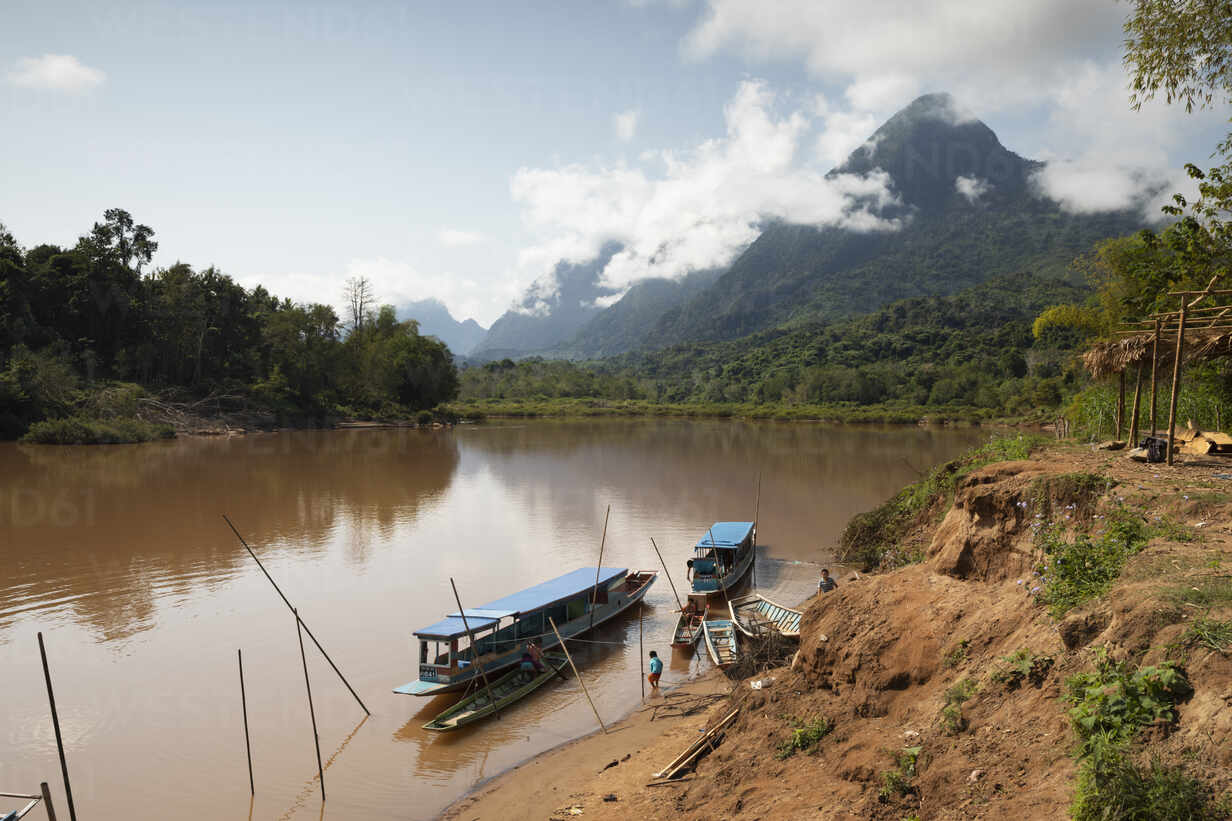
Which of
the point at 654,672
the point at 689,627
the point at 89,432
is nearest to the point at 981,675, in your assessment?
the point at 654,672

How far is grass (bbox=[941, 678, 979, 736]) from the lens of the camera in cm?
569

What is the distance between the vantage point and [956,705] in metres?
6.00

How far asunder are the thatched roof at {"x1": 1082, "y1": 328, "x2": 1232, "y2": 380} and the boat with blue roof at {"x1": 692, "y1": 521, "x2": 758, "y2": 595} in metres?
8.46

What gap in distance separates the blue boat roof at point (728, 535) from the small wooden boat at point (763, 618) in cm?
294

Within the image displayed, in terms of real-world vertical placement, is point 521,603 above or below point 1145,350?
below

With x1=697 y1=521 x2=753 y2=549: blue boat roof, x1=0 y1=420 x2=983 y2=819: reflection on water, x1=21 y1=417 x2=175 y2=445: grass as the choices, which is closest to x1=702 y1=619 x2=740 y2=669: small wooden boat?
x1=0 y1=420 x2=983 y2=819: reflection on water

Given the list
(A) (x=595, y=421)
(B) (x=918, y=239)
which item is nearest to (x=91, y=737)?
(A) (x=595, y=421)

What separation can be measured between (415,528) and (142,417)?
3963cm

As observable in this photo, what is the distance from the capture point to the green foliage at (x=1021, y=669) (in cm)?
556

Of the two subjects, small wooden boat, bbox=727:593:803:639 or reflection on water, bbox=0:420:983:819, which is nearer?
reflection on water, bbox=0:420:983:819

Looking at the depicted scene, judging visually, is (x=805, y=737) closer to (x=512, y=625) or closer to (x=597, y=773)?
(x=597, y=773)

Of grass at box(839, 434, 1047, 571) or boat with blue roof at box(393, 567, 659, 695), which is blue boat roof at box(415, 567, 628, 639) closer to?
boat with blue roof at box(393, 567, 659, 695)

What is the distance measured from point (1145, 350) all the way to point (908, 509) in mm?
5896

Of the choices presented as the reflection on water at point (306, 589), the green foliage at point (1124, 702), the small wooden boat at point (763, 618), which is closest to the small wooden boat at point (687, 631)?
the reflection on water at point (306, 589)
